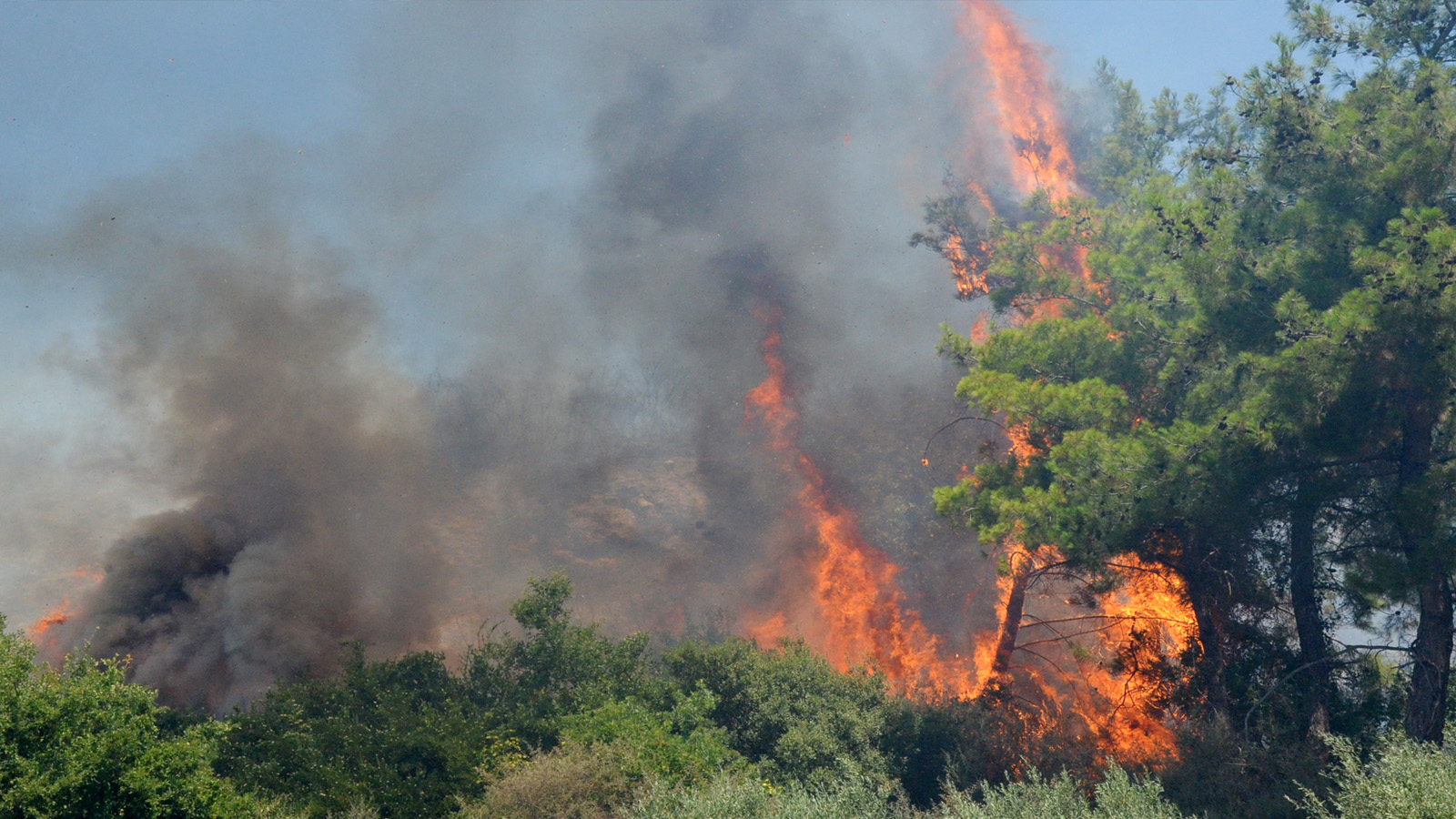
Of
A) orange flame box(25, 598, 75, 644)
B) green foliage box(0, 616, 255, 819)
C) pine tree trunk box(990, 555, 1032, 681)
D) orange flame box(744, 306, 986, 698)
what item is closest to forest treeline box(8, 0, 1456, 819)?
green foliage box(0, 616, 255, 819)

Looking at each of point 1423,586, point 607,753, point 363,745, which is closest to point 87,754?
point 363,745

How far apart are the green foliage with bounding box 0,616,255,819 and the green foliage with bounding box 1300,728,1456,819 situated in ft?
53.3

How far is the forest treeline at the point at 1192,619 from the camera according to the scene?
14.5 m

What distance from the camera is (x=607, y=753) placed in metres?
18.0

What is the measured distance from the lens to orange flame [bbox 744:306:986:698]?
31.8 metres

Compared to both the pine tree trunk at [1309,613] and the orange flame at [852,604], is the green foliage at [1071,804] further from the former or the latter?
the orange flame at [852,604]

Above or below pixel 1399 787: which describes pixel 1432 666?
above

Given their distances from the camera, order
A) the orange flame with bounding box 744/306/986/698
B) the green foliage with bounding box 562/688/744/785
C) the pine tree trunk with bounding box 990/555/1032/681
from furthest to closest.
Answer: the orange flame with bounding box 744/306/986/698
the pine tree trunk with bounding box 990/555/1032/681
the green foliage with bounding box 562/688/744/785

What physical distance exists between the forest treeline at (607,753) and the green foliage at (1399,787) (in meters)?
0.04

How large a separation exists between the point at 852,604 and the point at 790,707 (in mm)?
11071

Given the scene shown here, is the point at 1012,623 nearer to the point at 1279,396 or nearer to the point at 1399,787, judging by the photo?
the point at 1279,396

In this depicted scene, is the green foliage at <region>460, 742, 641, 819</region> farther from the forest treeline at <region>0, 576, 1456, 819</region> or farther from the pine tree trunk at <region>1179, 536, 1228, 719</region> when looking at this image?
the pine tree trunk at <region>1179, 536, 1228, 719</region>

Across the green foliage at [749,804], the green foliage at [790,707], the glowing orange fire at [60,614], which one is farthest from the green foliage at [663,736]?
the glowing orange fire at [60,614]

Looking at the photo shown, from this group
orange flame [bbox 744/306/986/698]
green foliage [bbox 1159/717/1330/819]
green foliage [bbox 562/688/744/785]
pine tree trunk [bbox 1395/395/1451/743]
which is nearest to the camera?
pine tree trunk [bbox 1395/395/1451/743]
